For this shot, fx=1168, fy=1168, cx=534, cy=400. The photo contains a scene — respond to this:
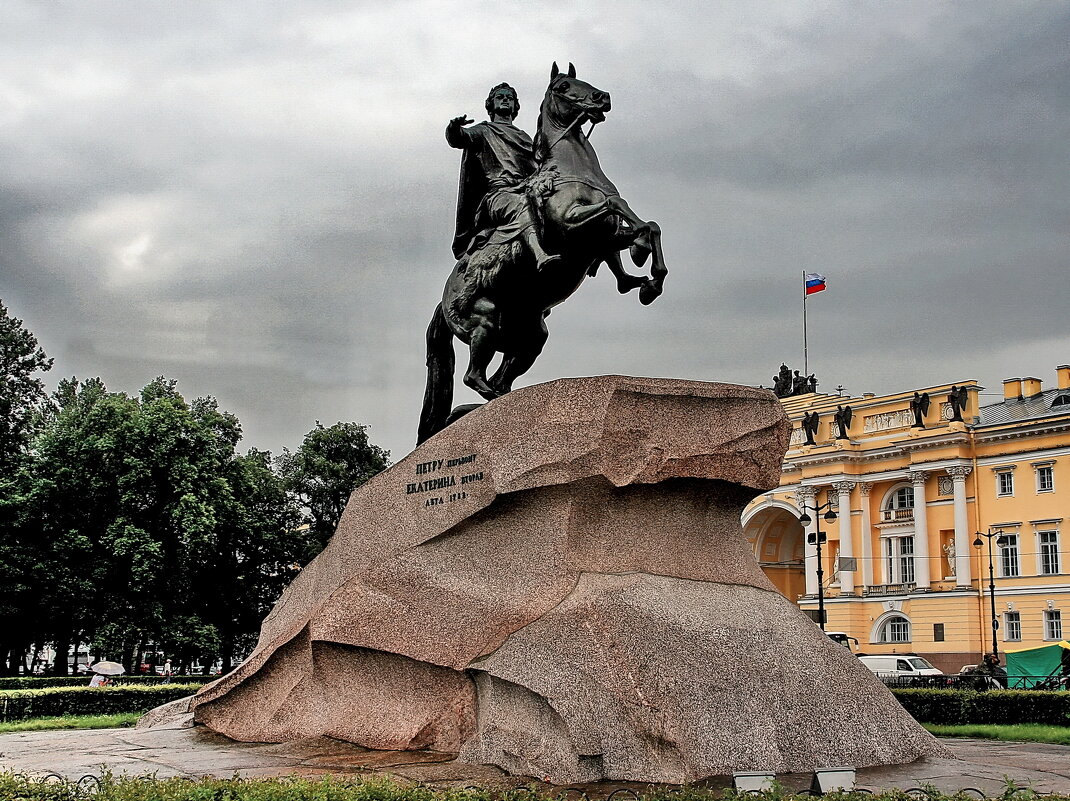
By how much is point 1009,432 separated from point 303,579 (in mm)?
48857

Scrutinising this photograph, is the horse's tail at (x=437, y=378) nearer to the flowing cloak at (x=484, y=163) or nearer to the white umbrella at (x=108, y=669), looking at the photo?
the flowing cloak at (x=484, y=163)

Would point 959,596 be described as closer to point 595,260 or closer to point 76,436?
point 76,436

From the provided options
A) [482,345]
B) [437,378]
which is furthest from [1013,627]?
[482,345]


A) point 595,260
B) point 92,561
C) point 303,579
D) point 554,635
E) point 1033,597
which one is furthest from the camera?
point 1033,597

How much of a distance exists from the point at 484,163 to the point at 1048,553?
158ft

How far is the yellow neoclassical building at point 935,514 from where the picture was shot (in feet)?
174

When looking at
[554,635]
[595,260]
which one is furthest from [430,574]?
[595,260]

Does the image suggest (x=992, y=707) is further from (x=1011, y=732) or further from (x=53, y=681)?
(x=53, y=681)

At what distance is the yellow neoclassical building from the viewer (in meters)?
53.0

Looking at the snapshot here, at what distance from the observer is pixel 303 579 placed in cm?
1170

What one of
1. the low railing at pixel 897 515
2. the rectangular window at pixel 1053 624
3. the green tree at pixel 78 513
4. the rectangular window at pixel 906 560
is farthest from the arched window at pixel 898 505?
the green tree at pixel 78 513

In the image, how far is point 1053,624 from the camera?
52188 mm

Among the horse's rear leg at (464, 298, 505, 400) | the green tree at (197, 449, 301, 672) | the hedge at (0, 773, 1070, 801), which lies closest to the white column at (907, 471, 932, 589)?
the green tree at (197, 449, 301, 672)

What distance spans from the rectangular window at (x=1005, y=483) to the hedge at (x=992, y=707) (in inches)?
1691
